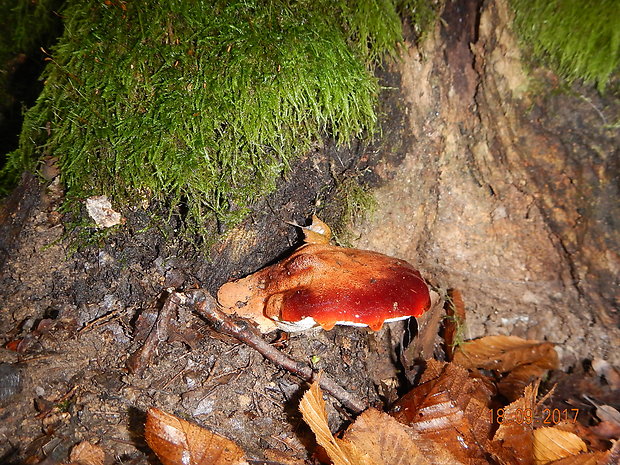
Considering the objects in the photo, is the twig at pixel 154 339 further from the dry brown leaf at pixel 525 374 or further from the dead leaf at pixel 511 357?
the dry brown leaf at pixel 525 374

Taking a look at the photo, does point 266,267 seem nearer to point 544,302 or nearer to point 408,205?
point 408,205

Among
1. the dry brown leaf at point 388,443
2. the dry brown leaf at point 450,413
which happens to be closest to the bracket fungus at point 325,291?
the dry brown leaf at point 388,443

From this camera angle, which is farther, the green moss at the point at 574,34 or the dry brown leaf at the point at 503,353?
the dry brown leaf at the point at 503,353

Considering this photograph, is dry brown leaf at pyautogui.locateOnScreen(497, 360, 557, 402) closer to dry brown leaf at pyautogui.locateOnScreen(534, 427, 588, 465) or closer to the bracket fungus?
dry brown leaf at pyautogui.locateOnScreen(534, 427, 588, 465)

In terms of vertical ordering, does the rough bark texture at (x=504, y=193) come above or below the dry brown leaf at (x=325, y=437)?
above

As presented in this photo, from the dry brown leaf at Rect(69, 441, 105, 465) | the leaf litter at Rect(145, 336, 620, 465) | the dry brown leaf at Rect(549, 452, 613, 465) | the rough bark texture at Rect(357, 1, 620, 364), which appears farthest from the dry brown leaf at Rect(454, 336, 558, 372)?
the dry brown leaf at Rect(69, 441, 105, 465)

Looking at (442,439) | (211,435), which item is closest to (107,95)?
(211,435)

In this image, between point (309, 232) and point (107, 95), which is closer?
point (107, 95)
